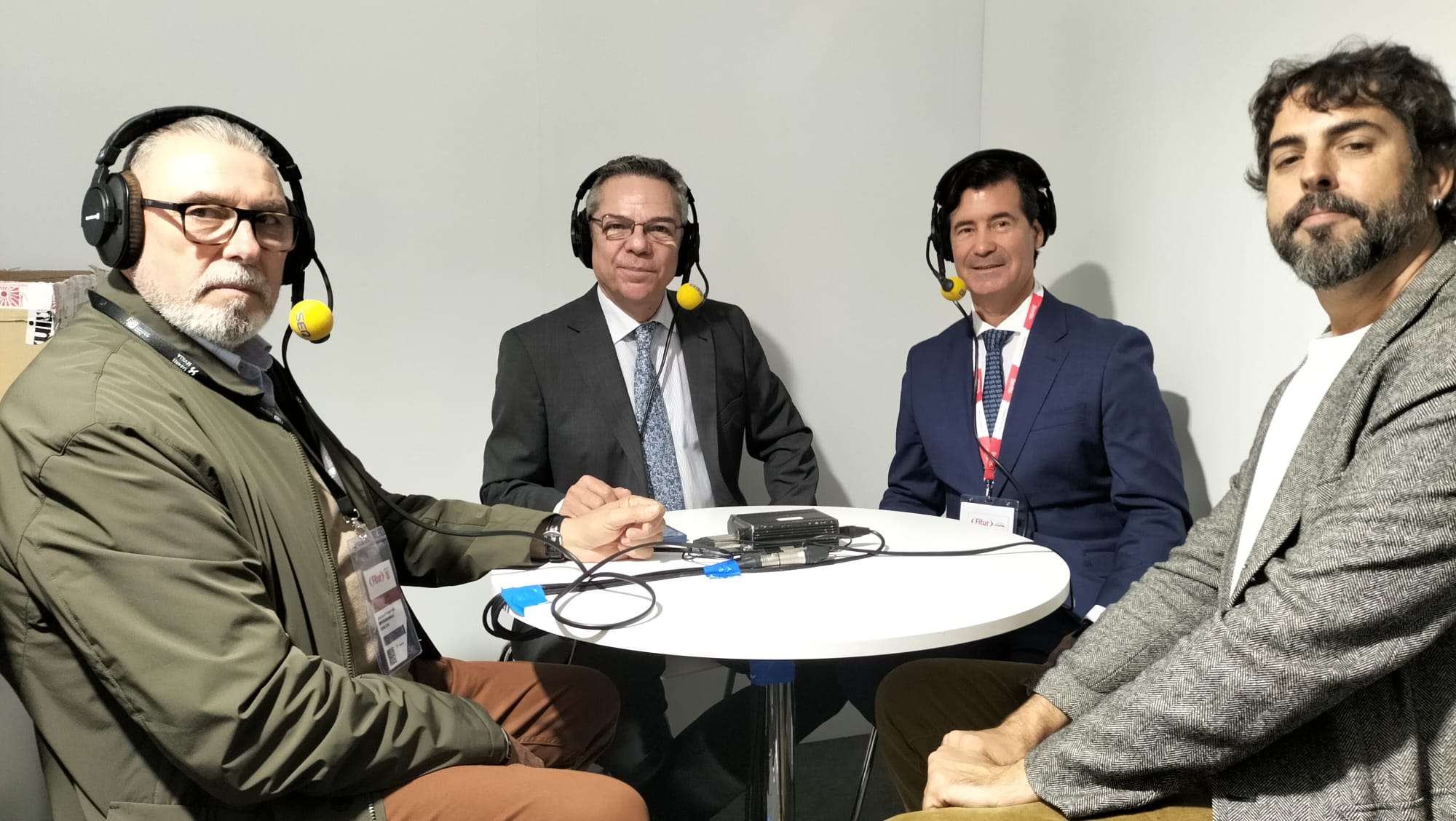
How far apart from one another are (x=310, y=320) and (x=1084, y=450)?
5.92 ft

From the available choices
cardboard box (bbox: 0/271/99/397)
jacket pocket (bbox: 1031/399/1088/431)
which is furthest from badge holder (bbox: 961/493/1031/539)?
cardboard box (bbox: 0/271/99/397)

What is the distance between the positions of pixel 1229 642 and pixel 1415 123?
886 mm

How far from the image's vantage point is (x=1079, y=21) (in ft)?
9.90

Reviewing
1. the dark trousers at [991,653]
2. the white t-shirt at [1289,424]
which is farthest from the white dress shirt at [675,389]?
the white t-shirt at [1289,424]

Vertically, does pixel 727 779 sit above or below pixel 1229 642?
below

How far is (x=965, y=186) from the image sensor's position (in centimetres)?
265

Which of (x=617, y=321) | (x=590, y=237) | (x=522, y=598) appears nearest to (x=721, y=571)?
(x=522, y=598)

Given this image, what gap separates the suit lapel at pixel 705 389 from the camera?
8.96 ft

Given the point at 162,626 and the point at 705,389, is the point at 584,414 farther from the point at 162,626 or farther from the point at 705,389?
the point at 162,626

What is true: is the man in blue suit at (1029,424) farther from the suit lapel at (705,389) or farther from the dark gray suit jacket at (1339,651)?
the dark gray suit jacket at (1339,651)

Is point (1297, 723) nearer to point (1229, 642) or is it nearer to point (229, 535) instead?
point (1229, 642)

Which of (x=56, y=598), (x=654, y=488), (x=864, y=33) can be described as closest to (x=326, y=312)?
(x=56, y=598)

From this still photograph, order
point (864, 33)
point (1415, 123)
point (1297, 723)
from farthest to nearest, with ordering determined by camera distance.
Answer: point (864, 33), point (1415, 123), point (1297, 723)

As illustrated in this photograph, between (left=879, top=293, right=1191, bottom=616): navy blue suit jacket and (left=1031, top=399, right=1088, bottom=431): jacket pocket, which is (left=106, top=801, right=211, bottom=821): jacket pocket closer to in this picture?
(left=879, top=293, right=1191, bottom=616): navy blue suit jacket
